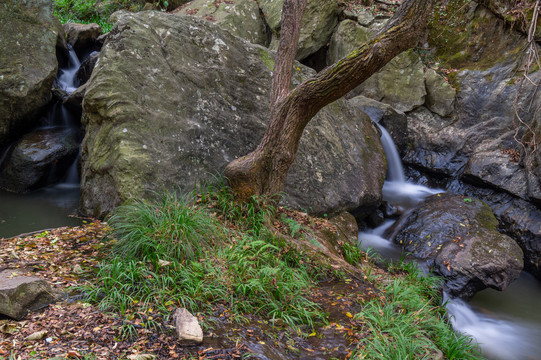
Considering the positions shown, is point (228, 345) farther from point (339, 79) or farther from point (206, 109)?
point (206, 109)

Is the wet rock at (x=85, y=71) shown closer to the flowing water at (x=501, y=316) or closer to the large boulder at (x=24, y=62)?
the large boulder at (x=24, y=62)

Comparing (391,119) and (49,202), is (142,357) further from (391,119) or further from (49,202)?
(391,119)

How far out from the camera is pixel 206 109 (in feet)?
17.7

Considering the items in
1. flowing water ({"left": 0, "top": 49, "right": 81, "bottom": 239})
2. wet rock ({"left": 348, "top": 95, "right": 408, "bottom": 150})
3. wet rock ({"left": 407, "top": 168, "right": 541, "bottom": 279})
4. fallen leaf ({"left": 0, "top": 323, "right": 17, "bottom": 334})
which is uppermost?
wet rock ({"left": 348, "top": 95, "right": 408, "bottom": 150})

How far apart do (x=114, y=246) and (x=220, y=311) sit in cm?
121

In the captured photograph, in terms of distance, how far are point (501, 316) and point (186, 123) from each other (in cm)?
505

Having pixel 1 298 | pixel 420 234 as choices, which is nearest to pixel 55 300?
pixel 1 298

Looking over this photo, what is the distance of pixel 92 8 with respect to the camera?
13.7m

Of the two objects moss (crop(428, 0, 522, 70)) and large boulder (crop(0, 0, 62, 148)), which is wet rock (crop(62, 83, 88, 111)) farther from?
moss (crop(428, 0, 522, 70))

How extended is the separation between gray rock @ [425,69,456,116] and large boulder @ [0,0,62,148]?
841 cm

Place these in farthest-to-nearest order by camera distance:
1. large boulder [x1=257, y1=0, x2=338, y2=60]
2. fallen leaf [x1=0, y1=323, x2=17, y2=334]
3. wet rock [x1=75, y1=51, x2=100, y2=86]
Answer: large boulder [x1=257, y1=0, x2=338, y2=60] < wet rock [x1=75, y1=51, x2=100, y2=86] < fallen leaf [x1=0, y1=323, x2=17, y2=334]

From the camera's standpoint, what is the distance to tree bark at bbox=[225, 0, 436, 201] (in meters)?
3.78

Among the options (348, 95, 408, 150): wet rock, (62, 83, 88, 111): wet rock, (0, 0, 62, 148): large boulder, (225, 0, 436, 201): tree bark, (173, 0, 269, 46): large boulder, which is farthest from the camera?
(173, 0, 269, 46): large boulder

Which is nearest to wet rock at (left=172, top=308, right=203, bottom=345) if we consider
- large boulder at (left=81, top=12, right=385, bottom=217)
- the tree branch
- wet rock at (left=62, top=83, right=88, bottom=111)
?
large boulder at (left=81, top=12, right=385, bottom=217)
